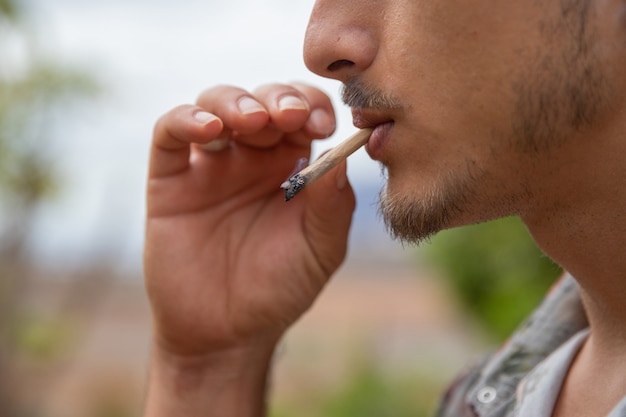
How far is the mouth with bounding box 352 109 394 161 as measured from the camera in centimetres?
150

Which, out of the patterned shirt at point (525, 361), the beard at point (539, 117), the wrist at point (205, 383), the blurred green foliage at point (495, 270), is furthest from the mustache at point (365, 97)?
the blurred green foliage at point (495, 270)

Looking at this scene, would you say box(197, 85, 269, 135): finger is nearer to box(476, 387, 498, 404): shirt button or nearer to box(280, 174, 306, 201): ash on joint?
box(280, 174, 306, 201): ash on joint

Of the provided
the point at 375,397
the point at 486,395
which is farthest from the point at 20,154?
the point at 486,395

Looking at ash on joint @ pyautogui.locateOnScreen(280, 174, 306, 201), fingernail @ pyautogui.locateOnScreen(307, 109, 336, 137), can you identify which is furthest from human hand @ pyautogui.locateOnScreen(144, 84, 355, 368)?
ash on joint @ pyautogui.locateOnScreen(280, 174, 306, 201)

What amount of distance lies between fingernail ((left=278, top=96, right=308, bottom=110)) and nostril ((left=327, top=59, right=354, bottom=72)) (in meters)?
0.28

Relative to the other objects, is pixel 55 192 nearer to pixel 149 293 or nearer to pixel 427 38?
pixel 149 293

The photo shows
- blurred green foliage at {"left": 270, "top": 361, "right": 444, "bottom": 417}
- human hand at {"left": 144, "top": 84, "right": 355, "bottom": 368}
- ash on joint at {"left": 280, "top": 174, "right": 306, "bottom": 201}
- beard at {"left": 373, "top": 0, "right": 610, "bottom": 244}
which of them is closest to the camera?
beard at {"left": 373, "top": 0, "right": 610, "bottom": 244}

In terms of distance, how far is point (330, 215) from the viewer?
1.89 metres

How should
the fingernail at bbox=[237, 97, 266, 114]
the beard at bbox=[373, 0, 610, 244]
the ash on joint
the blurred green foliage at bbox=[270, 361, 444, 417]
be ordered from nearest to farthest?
the beard at bbox=[373, 0, 610, 244] < the ash on joint < the fingernail at bbox=[237, 97, 266, 114] < the blurred green foliage at bbox=[270, 361, 444, 417]

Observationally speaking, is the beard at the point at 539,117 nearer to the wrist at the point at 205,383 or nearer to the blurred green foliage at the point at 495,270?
the wrist at the point at 205,383

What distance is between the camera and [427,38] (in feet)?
4.64

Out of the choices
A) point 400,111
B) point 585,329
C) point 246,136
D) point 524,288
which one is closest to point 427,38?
point 400,111

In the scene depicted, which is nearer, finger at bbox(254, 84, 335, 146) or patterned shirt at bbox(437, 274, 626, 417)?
patterned shirt at bbox(437, 274, 626, 417)

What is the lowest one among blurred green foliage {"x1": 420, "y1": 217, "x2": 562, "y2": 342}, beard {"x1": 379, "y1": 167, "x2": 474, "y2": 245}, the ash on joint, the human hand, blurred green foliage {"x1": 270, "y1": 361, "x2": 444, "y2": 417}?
blurred green foliage {"x1": 270, "y1": 361, "x2": 444, "y2": 417}
